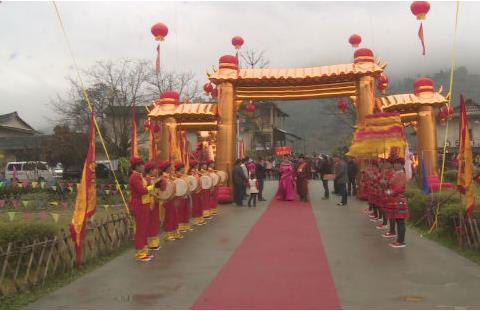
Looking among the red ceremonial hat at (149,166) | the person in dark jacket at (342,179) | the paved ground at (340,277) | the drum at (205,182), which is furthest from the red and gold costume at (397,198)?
the person in dark jacket at (342,179)

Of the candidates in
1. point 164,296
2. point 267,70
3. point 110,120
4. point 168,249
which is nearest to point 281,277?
point 164,296

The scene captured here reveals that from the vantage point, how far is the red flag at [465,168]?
7.46 metres

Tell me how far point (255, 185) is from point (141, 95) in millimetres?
13972

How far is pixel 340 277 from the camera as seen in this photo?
5.98 meters

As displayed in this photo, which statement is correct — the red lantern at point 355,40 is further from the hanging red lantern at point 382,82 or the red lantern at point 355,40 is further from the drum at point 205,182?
the drum at point 205,182

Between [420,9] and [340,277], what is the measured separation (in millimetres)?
7625

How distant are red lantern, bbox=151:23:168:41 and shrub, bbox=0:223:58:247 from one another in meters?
7.15

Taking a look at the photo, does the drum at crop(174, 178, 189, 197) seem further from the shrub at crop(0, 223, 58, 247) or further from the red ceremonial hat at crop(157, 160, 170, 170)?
the shrub at crop(0, 223, 58, 247)

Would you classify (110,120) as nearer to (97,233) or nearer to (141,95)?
(141,95)

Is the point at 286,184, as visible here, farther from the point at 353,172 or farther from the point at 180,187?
the point at 180,187

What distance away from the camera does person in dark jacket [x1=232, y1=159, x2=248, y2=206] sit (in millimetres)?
14094

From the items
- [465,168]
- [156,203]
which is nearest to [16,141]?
[156,203]

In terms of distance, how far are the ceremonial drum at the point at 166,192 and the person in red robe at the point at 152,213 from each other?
0.11 metres

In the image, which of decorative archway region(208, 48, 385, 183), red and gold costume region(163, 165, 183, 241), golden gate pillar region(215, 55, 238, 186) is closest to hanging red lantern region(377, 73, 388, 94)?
decorative archway region(208, 48, 385, 183)
